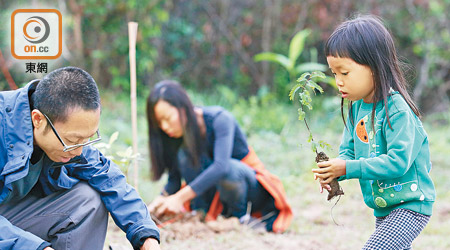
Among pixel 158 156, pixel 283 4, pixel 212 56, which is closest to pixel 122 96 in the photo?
pixel 212 56

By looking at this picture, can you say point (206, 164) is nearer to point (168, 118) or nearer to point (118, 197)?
point (168, 118)

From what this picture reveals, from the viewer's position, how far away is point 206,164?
3.72 meters

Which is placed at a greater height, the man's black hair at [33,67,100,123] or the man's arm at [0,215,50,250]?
the man's black hair at [33,67,100,123]

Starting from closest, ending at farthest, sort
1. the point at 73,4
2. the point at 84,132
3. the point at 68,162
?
the point at 84,132 → the point at 68,162 → the point at 73,4

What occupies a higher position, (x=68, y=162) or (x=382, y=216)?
(x=68, y=162)

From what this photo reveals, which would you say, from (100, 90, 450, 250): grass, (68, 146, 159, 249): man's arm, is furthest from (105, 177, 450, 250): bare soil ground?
(68, 146, 159, 249): man's arm

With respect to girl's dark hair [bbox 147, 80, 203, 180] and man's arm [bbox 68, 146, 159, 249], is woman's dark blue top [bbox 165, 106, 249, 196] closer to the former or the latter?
girl's dark hair [bbox 147, 80, 203, 180]

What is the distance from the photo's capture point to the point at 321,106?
7523 millimetres

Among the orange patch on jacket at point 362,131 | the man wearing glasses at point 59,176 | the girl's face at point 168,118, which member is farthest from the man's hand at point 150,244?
the girl's face at point 168,118

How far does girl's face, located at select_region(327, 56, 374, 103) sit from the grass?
0.96 feet

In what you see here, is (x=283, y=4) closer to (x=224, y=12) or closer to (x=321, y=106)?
(x=224, y=12)

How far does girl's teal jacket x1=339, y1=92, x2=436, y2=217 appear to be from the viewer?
2043 millimetres

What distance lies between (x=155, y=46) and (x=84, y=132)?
6357 mm

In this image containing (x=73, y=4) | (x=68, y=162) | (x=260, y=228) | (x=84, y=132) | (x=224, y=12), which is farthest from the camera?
(x=224, y=12)
